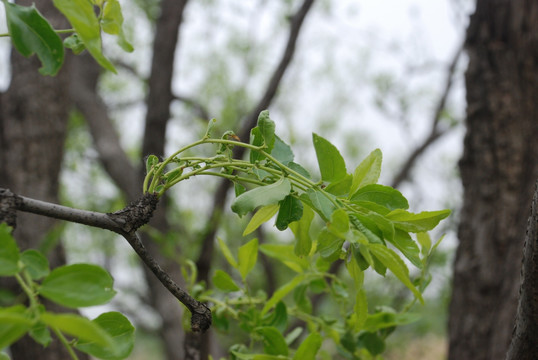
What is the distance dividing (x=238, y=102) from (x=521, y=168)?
321 cm

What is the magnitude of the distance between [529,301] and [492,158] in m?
1.04

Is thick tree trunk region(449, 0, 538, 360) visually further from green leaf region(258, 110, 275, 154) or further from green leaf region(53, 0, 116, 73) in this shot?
green leaf region(53, 0, 116, 73)

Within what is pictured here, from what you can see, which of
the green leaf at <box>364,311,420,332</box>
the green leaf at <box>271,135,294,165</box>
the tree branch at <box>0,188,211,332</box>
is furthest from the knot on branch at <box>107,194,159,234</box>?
the green leaf at <box>364,311,420,332</box>

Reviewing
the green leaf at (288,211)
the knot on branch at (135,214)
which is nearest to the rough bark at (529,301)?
the green leaf at (288,211)

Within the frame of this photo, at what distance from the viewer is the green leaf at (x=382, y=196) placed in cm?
40

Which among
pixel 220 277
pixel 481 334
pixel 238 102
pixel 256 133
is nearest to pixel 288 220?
pixel 256 133

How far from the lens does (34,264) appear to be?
12.4 inches

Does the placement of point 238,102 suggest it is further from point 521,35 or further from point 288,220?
point 288,220

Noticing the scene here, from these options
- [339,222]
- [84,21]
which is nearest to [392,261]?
[339,222]

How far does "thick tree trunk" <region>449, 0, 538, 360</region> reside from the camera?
4.25ft

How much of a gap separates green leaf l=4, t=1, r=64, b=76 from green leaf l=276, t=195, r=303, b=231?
192mm

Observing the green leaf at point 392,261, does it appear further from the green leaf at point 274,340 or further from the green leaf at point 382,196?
the green leaf at point 274,340

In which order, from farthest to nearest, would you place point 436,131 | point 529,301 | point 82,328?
point 436,131, point 529,301, point 82,328

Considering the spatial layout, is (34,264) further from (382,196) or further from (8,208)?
(382,196)
